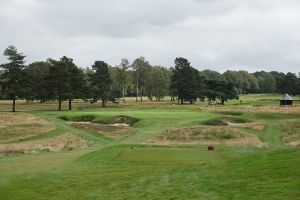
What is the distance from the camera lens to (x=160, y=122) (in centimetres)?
6538

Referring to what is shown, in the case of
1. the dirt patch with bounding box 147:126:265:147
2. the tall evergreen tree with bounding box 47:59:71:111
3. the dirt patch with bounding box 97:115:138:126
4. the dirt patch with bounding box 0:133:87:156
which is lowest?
the dirt patch with bounding box 0:133:87:156

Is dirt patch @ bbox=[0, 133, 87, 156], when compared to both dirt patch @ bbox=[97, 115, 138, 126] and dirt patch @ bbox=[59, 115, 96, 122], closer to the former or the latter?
dirt patch @ bbox=[97, 115, 138, 126]

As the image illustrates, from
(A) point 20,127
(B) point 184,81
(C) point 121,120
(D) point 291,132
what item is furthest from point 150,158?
(B) point 184,81

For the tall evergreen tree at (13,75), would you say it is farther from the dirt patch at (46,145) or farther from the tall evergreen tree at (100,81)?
the dirt patch at (46,145)

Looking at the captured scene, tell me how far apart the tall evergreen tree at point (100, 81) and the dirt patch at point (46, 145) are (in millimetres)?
66544

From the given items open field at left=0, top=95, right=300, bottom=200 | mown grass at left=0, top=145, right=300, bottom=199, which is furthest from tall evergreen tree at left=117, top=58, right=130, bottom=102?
mown grass at left=0, top=145, right=300, bottom=199

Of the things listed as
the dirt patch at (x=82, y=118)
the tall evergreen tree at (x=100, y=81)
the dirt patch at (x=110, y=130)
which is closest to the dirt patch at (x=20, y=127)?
the dirt patch at (x=110, y=130)

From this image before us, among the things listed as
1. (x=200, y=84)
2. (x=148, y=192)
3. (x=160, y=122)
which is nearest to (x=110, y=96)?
(x=200, y=84)

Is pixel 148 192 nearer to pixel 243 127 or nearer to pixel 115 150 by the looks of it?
pixel 115 150

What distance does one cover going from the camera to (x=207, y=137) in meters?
54.1

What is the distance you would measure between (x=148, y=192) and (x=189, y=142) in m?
31.8

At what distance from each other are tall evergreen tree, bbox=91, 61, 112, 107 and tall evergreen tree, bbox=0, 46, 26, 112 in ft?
101

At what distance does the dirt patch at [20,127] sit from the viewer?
2103 inches

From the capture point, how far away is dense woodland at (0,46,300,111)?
9138 centimetres
